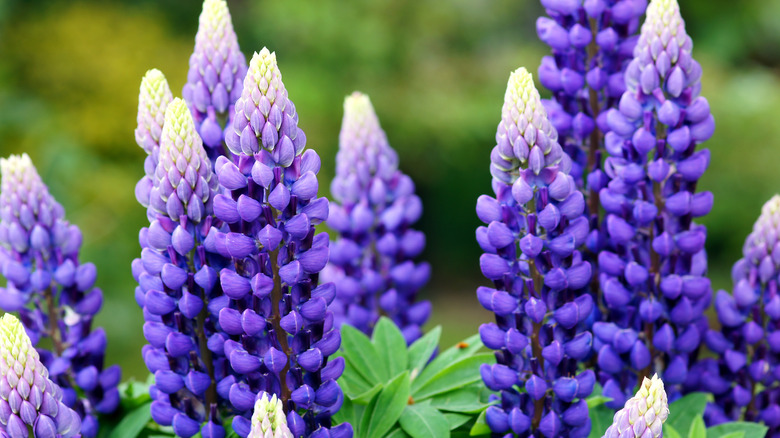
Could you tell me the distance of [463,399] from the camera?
4.31 ft

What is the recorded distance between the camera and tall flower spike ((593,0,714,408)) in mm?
1267

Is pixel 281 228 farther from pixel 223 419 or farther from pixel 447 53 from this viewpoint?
pixel 447 53

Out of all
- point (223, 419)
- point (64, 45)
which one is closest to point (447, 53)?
point (64, 45)

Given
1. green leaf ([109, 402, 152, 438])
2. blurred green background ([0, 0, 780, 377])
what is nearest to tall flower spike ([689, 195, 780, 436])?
green leaf ([109, 402, 152, 438])

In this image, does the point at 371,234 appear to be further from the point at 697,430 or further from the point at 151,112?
the point at 697,430

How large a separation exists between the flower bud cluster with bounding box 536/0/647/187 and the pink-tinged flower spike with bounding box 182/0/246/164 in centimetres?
50

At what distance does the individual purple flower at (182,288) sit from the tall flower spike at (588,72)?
0.59 m

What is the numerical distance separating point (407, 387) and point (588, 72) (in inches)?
23.6

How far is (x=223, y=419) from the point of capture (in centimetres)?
125

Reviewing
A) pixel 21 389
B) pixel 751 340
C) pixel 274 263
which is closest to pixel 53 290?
pixel 21 389

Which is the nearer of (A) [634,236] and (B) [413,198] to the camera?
(A) [634,236]

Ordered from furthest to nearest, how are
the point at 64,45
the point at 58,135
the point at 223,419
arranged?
the point at 64,45
the point at 58,135
the point at 223,419

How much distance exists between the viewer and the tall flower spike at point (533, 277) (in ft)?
3.74

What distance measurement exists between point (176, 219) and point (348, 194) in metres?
0.59
